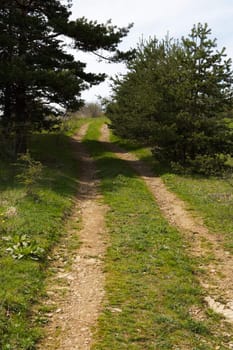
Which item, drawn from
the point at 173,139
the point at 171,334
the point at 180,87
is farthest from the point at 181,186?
the point at 171,334

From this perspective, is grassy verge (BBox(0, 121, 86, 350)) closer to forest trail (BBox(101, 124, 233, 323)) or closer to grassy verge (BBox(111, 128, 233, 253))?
forest trail (BBox(101, 124, 233, 323))

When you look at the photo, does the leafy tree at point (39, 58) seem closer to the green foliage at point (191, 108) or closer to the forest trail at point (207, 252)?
the green foliage at point (191, 108)

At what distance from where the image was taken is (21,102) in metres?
23.4

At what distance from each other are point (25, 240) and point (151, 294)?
3386mm

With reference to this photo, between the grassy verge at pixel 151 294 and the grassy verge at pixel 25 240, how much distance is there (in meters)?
1.20

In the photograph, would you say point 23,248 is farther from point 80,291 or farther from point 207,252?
point 207,252

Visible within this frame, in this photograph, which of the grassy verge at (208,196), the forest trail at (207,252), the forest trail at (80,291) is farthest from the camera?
the grassy verge at (208,196)

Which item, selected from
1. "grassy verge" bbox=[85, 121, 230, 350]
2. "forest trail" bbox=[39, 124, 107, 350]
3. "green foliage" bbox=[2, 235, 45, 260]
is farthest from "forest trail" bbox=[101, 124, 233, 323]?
"green foliage" bbox=[2, 235, 45, 260]

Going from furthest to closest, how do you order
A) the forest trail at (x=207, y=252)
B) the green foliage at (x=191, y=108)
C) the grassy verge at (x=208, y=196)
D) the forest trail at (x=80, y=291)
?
the green foliage at (x=191, y=108), the grassy verge at (x=208, y=196), the forest trail at (x=207, y=252), the forest trail at (x=80, y=291)

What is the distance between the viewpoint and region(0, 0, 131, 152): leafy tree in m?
20.5

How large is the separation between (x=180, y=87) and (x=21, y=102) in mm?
8866

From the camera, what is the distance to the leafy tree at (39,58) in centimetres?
2055

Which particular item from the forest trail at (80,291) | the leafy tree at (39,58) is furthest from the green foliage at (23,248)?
the leafy tree at (39,58)

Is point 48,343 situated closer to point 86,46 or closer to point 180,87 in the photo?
point 180,87
